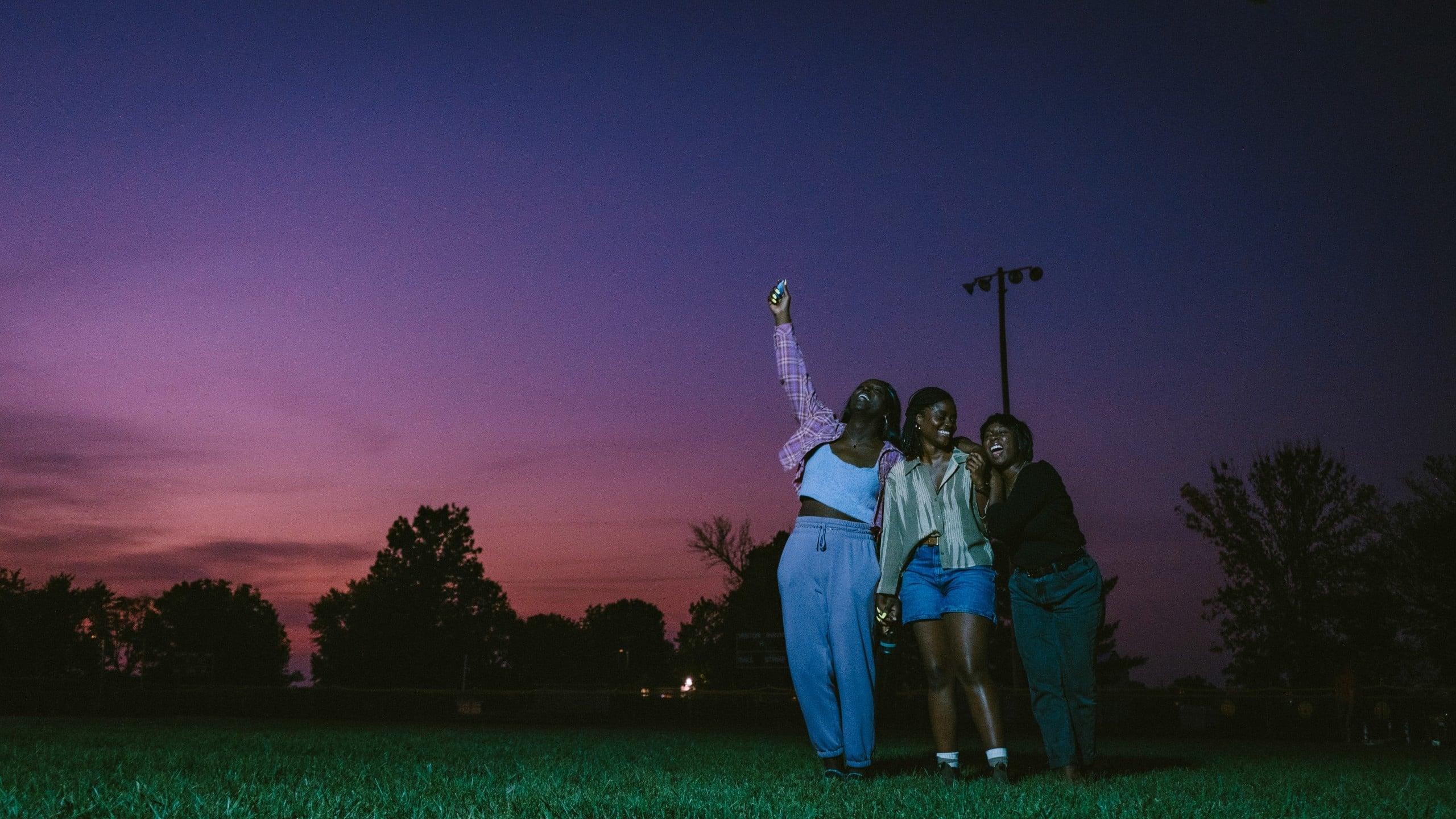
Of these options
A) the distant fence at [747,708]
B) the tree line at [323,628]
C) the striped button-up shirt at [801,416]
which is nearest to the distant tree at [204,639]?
the tree line at [323,628]

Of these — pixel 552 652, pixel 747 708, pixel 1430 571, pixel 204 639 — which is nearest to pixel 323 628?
pixel 204 639

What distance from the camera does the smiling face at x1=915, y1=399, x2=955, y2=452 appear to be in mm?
6207

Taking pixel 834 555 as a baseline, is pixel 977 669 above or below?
below

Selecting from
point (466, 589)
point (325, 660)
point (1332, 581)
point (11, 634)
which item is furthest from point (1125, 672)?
point (11, 634)

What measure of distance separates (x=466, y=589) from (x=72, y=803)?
86910mm

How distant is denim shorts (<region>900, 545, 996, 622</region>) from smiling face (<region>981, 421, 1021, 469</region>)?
0.68m

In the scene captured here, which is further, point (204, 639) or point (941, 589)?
point (204, 639)

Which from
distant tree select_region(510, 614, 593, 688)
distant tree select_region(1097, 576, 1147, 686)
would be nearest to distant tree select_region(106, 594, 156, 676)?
distant tree select_region(510, 614, 593, 688)

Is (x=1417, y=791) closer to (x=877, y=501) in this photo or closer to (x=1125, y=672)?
(x=877, y=501)

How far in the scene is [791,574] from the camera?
5.75 m

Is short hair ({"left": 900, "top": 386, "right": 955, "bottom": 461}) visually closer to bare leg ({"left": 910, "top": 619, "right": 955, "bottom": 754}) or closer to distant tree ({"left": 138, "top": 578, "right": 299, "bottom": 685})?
bare leg ({"left": 910, "top": 619, "right": 955, "bottom": 754})

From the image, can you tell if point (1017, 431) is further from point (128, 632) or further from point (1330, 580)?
point (128, 632)

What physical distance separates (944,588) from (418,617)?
8349 centimetres

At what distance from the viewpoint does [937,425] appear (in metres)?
6.21
